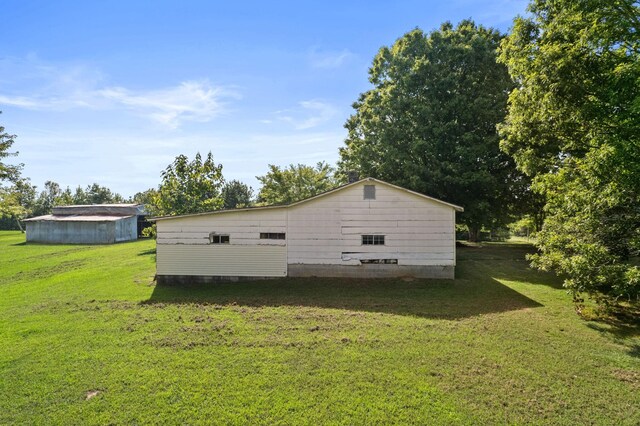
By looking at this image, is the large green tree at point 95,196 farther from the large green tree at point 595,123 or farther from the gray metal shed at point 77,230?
the large green tree at point 595,123

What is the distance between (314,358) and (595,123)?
32.0ft

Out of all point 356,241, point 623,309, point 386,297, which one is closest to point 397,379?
point 386,297

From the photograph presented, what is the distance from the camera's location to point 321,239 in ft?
48.0

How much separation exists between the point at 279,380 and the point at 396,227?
955cm

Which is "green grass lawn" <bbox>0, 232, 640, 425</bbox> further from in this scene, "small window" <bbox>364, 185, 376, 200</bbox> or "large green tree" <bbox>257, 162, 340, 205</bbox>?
"large green tree" <bbox>257, 162, 340, 205</bbox>

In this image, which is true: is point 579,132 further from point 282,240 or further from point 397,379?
point 282,240

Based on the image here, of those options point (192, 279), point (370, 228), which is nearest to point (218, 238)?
point (192, 279)

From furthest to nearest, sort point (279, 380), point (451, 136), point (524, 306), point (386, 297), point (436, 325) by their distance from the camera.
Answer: point (451, 136)
point (386, 297)
point (524, 306)
point (436, 325)
point (279, 380)

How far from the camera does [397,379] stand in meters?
6.14

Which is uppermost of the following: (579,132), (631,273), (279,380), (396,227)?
(579,132)

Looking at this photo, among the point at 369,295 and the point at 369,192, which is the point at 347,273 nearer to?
the point at 369,295

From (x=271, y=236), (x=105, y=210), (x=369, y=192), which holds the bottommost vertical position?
(x=271, y=236)

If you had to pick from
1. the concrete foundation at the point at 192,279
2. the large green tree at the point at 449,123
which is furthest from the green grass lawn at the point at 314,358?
the large green tree at the point at 449,123

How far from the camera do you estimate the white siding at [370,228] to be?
14.3 m
